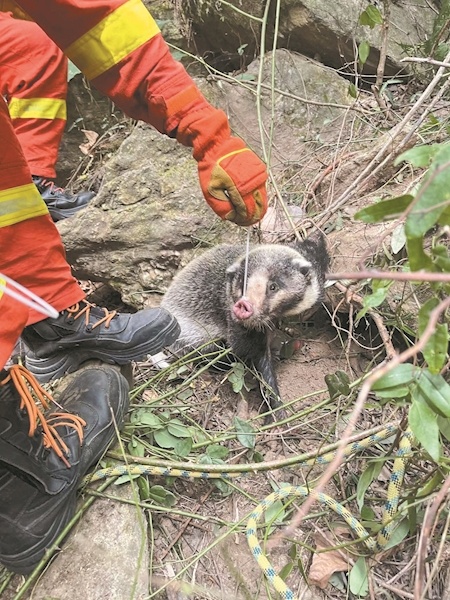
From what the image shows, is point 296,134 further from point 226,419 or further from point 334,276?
A: point 334,276

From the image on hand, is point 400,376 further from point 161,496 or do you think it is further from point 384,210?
point 161,496

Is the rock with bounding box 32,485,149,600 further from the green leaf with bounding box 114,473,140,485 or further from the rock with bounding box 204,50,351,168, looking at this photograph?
the rock with bounding box 204,50,351,168

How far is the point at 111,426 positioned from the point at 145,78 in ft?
4.93

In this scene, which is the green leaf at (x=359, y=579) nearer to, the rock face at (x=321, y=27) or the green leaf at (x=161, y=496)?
the green leaf at (x=161, y=496)

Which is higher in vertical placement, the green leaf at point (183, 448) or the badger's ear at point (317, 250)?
the green leaf at point (183, 448)

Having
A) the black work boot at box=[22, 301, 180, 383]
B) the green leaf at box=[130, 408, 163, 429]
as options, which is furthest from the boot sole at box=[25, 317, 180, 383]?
the green leaf at box=[130, 408, 163, 429]

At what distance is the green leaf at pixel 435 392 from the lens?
3.76 ft

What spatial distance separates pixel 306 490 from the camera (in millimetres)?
2125

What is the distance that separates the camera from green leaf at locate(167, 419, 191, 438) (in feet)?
8.32

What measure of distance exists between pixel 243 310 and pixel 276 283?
0.36 metres

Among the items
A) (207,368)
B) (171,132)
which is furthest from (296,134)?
(171,132)

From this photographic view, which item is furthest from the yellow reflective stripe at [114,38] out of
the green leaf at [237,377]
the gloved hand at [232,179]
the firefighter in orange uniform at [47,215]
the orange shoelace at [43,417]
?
the green leaf at [237,377]

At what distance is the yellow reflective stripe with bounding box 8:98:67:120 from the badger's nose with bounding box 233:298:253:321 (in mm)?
2118

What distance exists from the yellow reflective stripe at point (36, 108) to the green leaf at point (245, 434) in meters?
2.80
